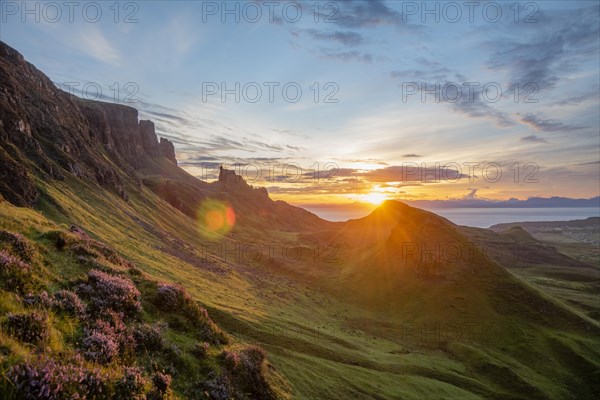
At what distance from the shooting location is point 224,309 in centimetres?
3875

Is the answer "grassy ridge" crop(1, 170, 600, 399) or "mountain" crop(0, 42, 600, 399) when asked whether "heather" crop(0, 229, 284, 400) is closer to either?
"mountain" crop(0, 42, 600, 399)

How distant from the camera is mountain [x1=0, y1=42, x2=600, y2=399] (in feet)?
44.1

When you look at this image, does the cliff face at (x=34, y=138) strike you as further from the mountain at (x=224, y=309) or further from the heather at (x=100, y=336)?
the heather at (x=100, y=336)

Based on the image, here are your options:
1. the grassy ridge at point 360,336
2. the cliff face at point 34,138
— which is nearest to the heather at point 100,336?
the grassy ridge at point 360,336

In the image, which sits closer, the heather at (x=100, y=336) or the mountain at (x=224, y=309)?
the heather at (x=100, y=336)

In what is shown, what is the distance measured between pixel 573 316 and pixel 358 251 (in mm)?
75048

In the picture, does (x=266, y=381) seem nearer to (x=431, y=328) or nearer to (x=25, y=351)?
(x=25, y=351)

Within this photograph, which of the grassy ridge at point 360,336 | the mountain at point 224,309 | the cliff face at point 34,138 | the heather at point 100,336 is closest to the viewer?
the heather at point 100,336

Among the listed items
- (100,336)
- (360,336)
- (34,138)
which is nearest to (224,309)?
(100,336)

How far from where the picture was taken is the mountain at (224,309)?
1345cm

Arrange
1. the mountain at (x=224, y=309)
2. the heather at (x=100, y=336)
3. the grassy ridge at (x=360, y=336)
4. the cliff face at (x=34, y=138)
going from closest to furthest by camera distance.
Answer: the heather at (x=100, y=336)
the mountain at (x=224, y=309)
the grassy ridge at (x=360, y=336)
the cliff face at (x=34, y=138)

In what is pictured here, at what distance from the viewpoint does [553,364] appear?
192ft

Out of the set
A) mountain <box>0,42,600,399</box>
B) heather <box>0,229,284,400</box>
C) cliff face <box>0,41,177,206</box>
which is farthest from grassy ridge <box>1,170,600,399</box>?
cliff face <box>0,41,177,206</box>

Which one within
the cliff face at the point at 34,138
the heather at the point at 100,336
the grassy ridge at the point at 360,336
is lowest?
the grassy ridge at the point at 360,336
